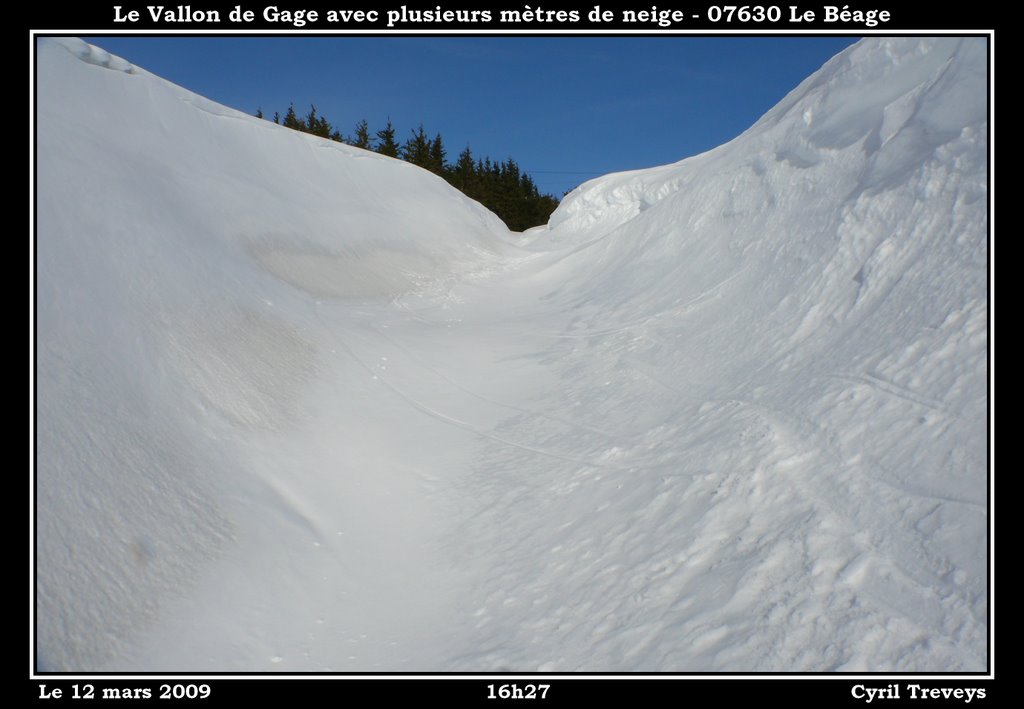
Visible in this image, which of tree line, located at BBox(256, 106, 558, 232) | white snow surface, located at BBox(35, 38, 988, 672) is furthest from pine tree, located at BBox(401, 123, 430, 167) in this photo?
white snow surface, located at BBox(35, 38, 988, 672)

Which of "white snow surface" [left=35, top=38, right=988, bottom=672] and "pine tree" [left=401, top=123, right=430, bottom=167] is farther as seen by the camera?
"pine tree" [left=401, top=123, right=430, bottom=167]

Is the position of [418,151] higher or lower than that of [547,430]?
higher

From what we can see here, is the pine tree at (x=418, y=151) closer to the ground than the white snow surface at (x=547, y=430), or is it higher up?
higher up

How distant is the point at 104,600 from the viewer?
4125mm

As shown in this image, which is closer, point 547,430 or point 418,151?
point 547,430

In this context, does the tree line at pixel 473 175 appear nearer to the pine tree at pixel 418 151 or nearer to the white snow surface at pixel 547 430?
the pine tree at pixel 418 151

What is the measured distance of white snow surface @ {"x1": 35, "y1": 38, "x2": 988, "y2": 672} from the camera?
3.77 meters

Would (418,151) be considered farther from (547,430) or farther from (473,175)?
(547,430)

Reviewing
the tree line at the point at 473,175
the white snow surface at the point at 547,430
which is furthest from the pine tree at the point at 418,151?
the white snow surface at the point at 547,430

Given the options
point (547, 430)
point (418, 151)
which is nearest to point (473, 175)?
point (418, 151)

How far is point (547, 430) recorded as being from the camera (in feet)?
23.2

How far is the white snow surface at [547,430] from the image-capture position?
12.4 ft

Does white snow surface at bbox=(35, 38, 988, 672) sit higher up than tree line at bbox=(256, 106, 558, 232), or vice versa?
tree line at bbox=(256, 106, 558, 232)

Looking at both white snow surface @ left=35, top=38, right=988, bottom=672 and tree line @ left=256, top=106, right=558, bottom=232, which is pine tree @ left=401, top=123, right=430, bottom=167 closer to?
tree line @ left=256, top=106, right=558, bottom=232
